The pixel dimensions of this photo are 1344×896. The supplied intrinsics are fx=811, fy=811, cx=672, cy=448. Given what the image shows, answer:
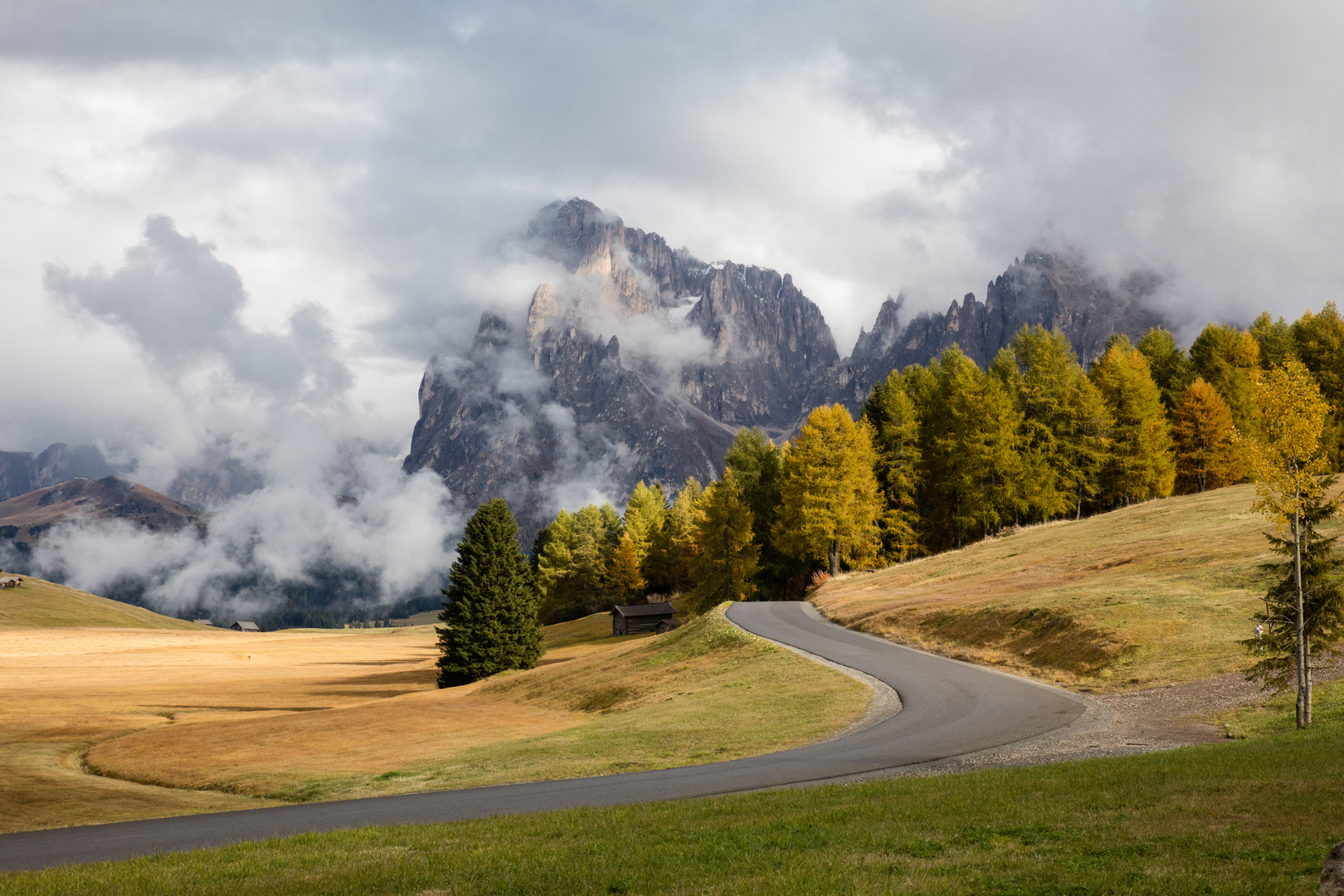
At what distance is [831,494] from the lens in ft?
213

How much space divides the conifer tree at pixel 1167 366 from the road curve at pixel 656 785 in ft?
204

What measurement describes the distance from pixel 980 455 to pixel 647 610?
3698cm

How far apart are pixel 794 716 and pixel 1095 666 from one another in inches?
510

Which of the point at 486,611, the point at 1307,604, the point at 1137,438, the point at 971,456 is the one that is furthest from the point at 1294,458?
the point at 1137,438

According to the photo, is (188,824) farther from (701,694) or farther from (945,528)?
(945,528)

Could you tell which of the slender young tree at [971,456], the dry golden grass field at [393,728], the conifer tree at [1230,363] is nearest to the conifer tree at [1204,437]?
the conifer tree at [1230,363]

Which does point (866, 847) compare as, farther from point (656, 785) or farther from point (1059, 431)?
point (1059, 431)

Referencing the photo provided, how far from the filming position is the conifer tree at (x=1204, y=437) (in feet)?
231

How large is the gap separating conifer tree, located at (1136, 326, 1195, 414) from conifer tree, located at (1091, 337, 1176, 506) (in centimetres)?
974

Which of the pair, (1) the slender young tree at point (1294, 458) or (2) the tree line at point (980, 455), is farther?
(2) the tree line at point (980, 455)

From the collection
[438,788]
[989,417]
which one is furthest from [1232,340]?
[438,788]

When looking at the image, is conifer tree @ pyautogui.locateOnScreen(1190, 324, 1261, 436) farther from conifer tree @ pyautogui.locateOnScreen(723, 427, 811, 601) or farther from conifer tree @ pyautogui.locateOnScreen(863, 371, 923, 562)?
conifer tree @ pyautogui.locateOnScreen(723, 427, 811, 601)

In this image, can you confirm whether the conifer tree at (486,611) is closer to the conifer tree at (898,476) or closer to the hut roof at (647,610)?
the hut roof at (647,610)

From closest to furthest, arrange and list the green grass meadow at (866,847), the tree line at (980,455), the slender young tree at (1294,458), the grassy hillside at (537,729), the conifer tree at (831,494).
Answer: the green grass meadow at (866,847) < the slender young tree at (1294,458) < the grassy hillside at (537,729) < the conifer tree at (831,494) < the tree line at (980,455)
